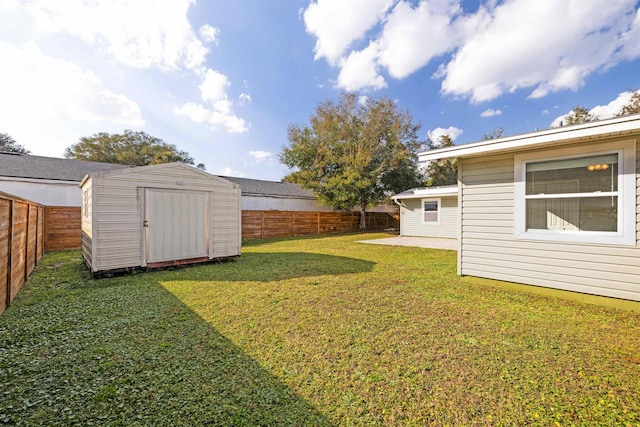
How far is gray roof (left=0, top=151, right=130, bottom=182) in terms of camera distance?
9.92 meters

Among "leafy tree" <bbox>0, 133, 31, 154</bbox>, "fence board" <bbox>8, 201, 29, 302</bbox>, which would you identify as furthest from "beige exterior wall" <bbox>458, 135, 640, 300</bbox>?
"leafy tree" <bbox>0, 133, 31, 154</bbox>

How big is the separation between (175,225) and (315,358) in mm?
5454

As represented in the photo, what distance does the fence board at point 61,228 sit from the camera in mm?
9180

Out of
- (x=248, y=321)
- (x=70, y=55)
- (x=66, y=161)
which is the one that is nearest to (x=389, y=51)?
(x=70, y=55)

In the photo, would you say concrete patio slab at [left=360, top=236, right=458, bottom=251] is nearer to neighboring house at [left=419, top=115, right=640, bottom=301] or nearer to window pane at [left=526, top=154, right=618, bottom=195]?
neighboring house at [left=419, top=115, right=640, bottom=301]

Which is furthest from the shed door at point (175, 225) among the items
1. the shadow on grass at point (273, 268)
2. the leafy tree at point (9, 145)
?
the leafy tree at point (9, 145)

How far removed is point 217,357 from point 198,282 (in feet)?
10.1

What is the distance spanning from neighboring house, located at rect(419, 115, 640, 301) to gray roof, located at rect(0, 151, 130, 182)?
14148mm

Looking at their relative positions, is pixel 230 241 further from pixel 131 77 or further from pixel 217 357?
pixel 131 77

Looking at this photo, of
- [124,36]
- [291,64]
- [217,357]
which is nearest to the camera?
[217,357]

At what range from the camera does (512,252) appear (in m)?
4.50

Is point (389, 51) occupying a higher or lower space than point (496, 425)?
higher

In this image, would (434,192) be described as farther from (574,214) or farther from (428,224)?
(574,214)

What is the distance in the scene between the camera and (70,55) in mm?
7355
